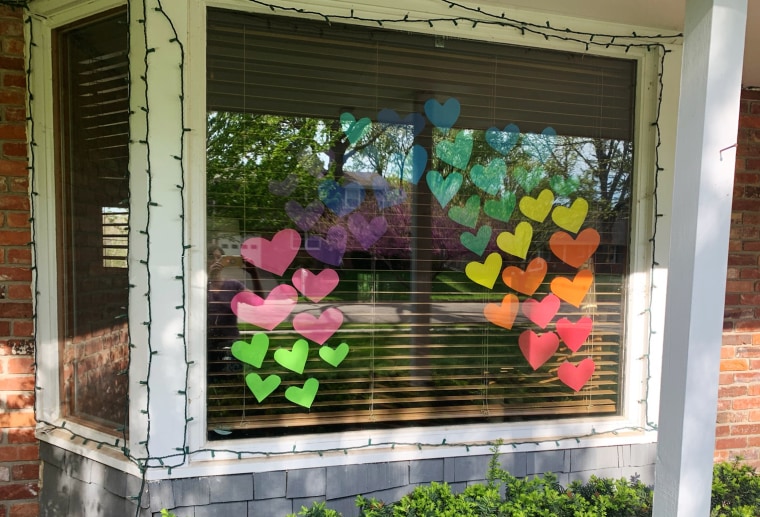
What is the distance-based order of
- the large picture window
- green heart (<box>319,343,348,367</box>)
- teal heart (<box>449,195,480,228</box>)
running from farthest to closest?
1. teal heart (<box>449,195,480,228</box>)
2. green heart (<box>319,343,348,367</box>)
3. the large picture window

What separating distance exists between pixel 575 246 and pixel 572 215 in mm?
157

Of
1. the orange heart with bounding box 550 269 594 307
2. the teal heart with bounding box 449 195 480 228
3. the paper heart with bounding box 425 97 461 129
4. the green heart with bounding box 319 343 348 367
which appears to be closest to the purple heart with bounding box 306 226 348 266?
the green heart with bounding box 319 343 348 367

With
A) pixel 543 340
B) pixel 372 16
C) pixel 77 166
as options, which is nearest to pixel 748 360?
pixel 543 340

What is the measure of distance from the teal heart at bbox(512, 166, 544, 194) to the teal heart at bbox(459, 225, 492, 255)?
0.91 feet

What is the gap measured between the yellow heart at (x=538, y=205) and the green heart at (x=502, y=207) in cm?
5

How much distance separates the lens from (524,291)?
2379mm

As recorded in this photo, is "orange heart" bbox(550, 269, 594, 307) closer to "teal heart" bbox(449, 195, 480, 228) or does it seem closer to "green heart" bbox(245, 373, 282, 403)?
"teal heart" bbox(449, 195, 480, 228)

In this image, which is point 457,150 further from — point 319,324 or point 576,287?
point 319,324

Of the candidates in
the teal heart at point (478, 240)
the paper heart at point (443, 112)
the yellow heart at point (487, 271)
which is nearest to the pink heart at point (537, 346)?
the yellow heart at point (487, 271)

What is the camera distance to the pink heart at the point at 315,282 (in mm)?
2143

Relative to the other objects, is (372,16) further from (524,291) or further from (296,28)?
(524,291)

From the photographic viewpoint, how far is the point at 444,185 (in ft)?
7.46

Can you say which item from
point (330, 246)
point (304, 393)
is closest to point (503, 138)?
point (330, 246)

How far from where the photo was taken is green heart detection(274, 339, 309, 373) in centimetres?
214
